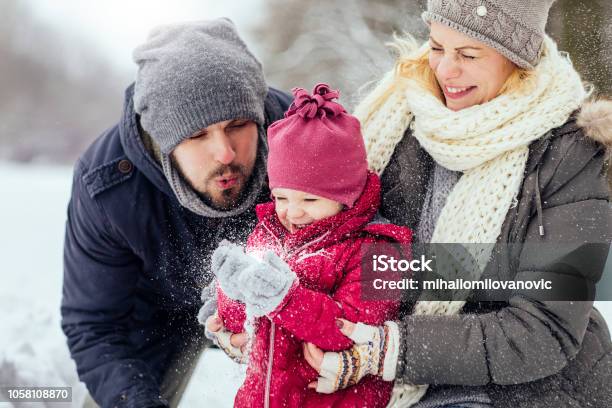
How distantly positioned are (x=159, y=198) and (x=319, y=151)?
61 cm

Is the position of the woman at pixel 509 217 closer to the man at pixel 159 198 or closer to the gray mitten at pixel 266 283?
the gray mitten at pixel 266 283

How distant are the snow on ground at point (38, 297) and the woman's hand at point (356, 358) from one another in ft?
1.39

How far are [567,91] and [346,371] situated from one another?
2.32ft

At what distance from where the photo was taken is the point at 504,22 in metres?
1.29

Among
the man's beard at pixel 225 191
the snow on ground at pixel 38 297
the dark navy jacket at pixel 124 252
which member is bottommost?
the snow on ground at pixel 38 297

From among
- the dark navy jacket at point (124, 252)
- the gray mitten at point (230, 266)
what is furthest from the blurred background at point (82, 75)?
the gray mitten at point (230, 266)

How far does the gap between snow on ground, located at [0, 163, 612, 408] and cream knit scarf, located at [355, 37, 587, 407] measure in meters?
0.46

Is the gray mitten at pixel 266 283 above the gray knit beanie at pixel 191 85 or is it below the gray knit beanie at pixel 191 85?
below

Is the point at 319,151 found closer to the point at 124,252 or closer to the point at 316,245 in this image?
the point at 316,245

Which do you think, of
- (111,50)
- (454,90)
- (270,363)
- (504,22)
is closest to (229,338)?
(270,363)

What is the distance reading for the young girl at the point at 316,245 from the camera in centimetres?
126

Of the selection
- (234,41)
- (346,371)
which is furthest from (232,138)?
(346,371)

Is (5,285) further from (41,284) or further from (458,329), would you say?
(458,329)

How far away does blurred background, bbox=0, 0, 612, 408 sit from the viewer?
2.26 meters
